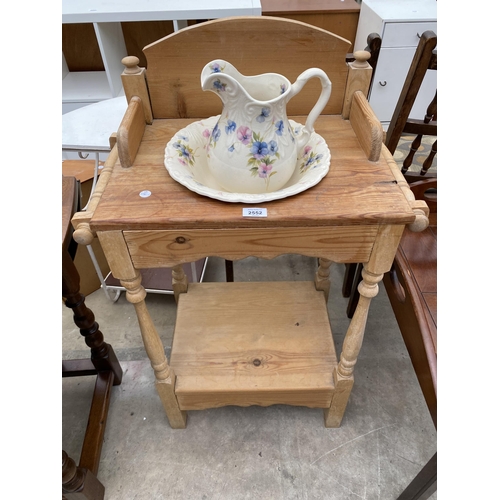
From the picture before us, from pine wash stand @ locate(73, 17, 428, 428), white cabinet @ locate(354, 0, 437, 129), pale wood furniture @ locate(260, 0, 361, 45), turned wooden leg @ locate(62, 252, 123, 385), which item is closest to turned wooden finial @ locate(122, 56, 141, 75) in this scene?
pine wash stand @ locate(73, 17, 428, 428)

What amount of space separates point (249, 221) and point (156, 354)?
46 cm

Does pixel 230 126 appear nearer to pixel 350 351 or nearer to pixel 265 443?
pixel 350 351

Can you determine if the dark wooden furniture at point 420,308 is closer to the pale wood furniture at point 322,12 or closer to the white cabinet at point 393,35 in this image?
the white cabinet at point 393,35

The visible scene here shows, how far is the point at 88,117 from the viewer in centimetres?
120

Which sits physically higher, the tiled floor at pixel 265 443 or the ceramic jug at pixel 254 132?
the ceramic jug at pixel 254 132

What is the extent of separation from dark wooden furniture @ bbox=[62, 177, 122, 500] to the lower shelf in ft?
0.83

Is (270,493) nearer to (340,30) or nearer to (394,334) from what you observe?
(394,334)

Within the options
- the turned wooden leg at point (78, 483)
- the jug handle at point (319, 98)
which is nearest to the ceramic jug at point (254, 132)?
the jug handle at point (319, 98)

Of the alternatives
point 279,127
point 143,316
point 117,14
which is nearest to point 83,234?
point 143,316

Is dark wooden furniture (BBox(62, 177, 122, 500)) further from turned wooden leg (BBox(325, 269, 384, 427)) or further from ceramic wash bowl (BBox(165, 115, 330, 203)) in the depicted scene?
turned wooden leg (BBox(325, 269, 384, 427))

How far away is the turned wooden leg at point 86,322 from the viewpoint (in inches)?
34.6

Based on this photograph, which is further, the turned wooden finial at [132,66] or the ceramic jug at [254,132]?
the turned wooden finial at [132,66]

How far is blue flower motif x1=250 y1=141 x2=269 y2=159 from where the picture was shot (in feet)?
2.03

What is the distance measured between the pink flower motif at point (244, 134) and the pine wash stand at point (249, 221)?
0.37ft
